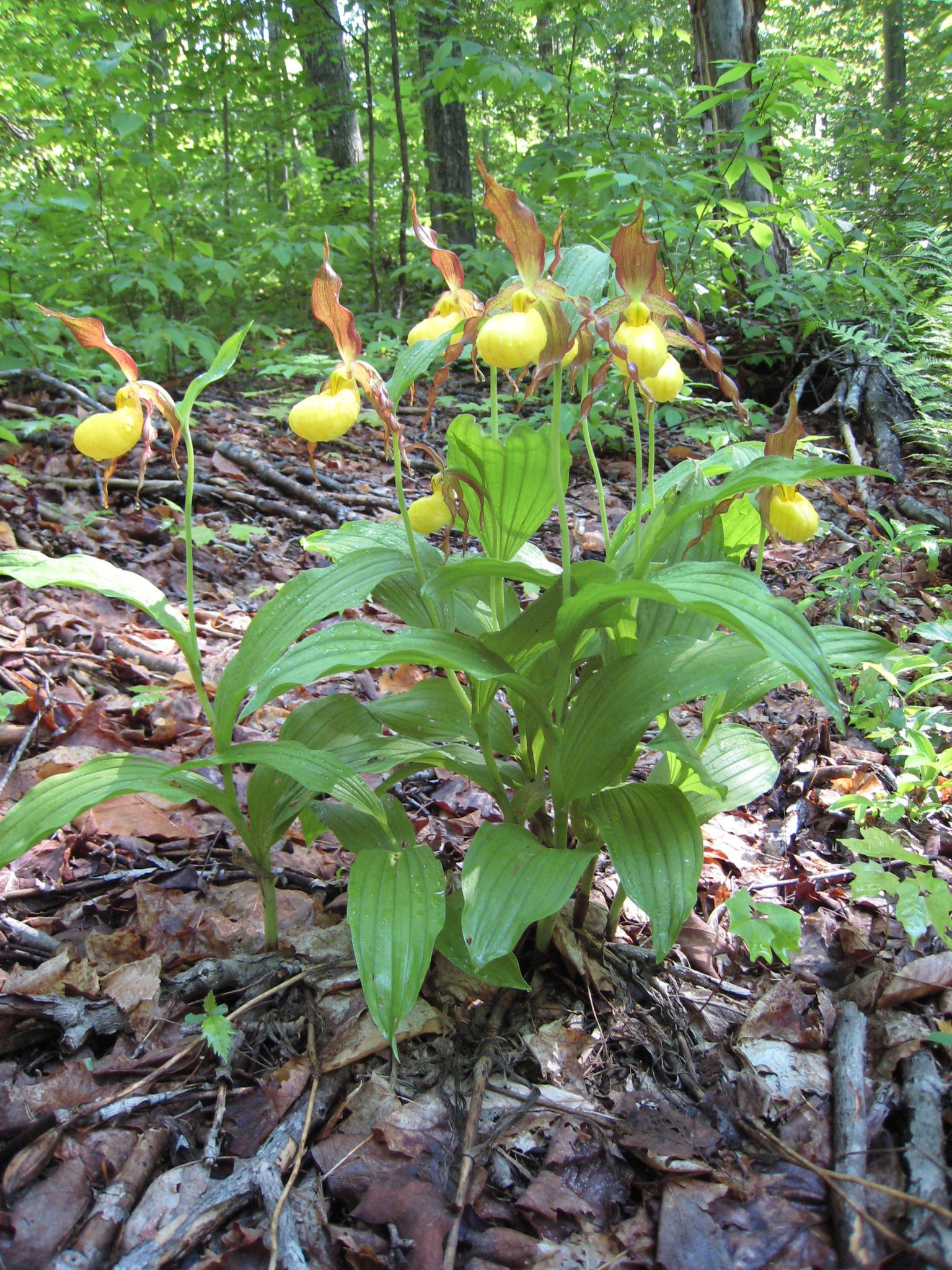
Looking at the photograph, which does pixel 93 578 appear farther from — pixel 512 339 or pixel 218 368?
pixel 512 339

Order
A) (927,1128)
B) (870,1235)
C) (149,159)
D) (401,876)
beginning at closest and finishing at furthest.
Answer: (870,1235), (927,1128), (401,876), (149,159)

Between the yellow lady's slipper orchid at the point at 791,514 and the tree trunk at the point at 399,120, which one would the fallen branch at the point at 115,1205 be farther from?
the tree trunk at the point at 399,120

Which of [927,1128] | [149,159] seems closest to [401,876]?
[927,1128]

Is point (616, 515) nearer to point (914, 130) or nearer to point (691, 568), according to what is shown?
point (691, 568)

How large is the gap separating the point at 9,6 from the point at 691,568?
7.39 meters

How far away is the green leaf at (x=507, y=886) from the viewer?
40.4 inches

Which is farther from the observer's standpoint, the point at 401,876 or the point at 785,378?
the point at 785,378

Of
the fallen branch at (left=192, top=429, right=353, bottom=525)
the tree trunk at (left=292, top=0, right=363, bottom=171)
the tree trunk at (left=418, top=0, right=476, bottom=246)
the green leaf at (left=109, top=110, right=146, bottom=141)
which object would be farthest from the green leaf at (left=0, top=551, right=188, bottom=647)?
the tree trunk at (left=418, top=0, right=476, bottom=246)

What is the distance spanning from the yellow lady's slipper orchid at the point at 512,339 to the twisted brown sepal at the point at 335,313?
0.84 ft

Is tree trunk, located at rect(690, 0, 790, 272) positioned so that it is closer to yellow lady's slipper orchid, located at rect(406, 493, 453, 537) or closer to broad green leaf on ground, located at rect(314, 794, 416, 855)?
yellow lady's slipper orchid, located at rect(406, 493, 453, 537)

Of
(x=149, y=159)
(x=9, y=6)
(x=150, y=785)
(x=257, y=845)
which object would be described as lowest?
(x=257, y=845)

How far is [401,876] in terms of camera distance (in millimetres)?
1136

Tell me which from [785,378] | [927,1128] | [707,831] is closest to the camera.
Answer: [927,1128]

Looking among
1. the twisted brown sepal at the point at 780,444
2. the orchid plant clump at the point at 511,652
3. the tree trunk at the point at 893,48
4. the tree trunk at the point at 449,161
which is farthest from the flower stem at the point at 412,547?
the tree trunk at the point at 893,48
